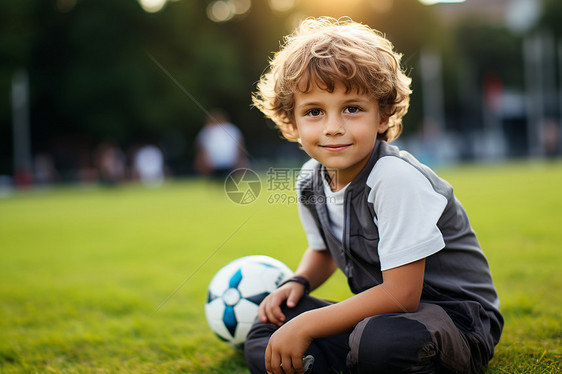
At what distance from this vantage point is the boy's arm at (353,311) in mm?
1855

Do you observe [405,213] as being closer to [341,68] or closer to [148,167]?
[341,68]

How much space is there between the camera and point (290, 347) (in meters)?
1.88

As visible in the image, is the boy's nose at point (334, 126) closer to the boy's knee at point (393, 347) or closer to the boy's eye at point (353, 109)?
the boy's eye at point (353, 109)

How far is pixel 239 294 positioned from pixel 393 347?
1107 millimetres

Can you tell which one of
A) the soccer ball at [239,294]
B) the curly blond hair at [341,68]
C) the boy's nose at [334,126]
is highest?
the curly blond hair at [341,68]

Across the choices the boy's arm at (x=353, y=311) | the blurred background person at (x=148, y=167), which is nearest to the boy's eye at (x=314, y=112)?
the boy's arm at (x=353, y=311)

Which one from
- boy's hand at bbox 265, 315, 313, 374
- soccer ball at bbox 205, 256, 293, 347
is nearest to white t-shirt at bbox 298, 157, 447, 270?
boy's hand at bbox 265, 315, 313, 374

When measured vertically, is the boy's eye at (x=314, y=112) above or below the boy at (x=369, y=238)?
above

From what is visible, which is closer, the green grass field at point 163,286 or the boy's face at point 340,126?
the boy's face at point 340,126

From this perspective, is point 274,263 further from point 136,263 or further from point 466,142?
point 466,142

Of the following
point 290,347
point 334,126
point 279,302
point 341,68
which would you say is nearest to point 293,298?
point 279,302

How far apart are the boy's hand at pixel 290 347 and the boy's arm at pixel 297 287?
0.35 meters

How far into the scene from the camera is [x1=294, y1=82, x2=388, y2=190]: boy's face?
203cm

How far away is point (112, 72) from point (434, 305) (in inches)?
1120
